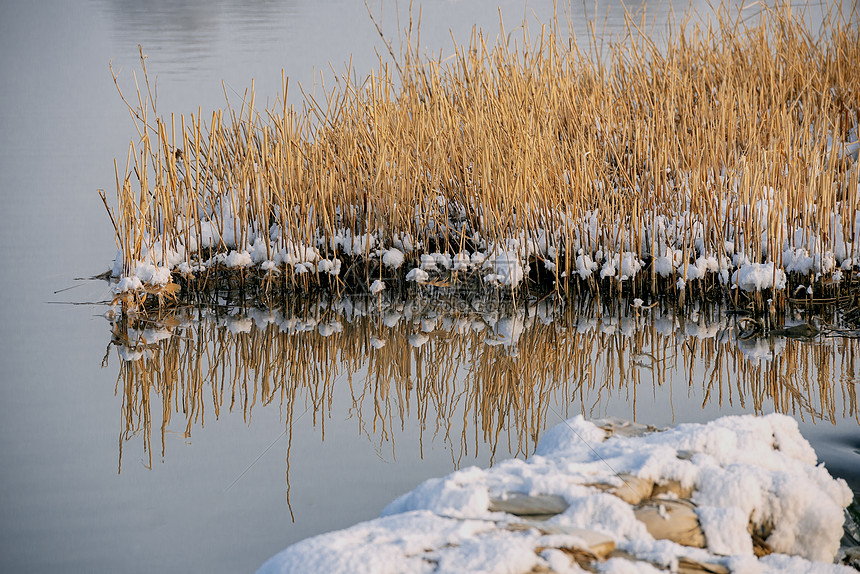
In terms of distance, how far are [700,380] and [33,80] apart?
13315 mm

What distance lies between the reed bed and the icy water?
1 cm

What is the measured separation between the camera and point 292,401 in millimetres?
3207

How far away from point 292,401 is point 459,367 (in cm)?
66

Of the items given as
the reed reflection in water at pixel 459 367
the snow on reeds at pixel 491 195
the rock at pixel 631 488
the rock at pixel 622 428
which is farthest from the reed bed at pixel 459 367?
the rock at pixel 631 488

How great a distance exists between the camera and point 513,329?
3.85 m

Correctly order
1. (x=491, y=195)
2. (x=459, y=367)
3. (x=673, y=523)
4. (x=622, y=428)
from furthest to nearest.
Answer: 1. (x=491, y=195)
2. (x=459, y=367)
3. (x=622, y=428)
4. (x=673, y=523)

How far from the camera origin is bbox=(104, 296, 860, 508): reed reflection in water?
118 inches

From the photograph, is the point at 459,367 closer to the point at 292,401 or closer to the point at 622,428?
the point at 292,401

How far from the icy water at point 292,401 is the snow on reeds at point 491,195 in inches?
10.6

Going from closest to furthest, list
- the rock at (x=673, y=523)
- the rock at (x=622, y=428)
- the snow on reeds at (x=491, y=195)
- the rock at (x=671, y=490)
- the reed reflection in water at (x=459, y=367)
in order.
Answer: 1. the rock at (x=673, y=523)
2. the rock at (x=671, y=490)
3. the rock at (x=622, y=428)
4. the reed reflection in water at (x=459, y=367)
5. the snow on reeds at (x=491, y=195)

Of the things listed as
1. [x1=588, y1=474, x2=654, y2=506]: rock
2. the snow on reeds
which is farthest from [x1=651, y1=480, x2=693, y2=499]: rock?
the snow on reeds

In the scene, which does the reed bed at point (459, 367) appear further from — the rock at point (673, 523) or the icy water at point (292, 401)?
the rock at point (673, 523)

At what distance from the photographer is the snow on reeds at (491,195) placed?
3.94 meters

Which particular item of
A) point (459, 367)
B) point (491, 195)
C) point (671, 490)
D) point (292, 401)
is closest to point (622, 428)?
point (671, 490)
